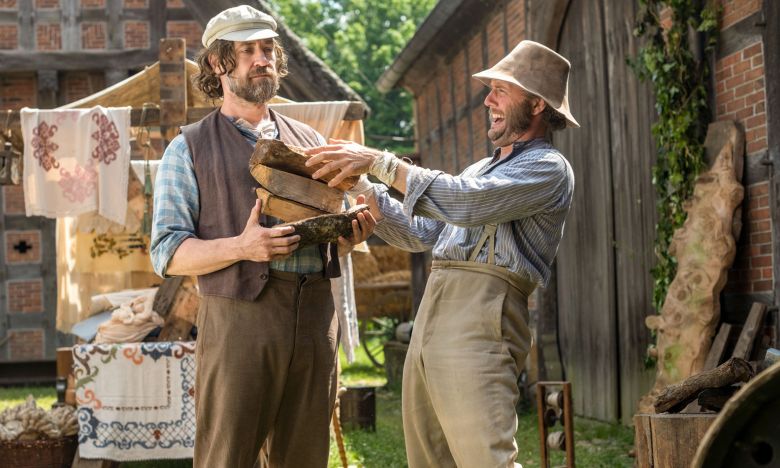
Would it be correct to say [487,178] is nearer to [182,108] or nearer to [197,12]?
[182,108]

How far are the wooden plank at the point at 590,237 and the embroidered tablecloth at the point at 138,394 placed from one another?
3326 mm

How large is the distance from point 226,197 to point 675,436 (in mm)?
1381

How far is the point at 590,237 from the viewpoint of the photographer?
8094 millimetres

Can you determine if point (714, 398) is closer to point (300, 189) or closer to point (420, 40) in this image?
point (300, 189)

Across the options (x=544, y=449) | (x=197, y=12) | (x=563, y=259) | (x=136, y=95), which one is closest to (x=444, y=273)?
(x=544, y=449)

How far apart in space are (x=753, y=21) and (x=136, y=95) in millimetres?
3709

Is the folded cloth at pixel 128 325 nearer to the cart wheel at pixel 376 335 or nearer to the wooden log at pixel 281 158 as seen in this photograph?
the wooden log at pixel 281 158

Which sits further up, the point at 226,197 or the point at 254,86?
the point at 254,86

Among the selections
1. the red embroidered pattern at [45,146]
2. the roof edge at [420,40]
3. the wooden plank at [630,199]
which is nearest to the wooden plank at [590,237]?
the wooden plank at [630,199]

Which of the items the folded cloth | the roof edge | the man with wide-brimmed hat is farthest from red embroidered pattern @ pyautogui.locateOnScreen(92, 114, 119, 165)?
the roof edge

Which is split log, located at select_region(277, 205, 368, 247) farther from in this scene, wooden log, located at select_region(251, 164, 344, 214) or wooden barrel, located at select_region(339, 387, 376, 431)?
wooden barrel, located at select_region(339, 387, 376, 431)

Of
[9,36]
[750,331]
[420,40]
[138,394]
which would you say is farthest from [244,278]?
[9,36]

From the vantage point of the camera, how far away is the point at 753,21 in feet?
18.4

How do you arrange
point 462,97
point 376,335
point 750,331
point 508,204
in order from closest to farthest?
point 508,204 < point 750,331 < point 462,97 < point 376,335
